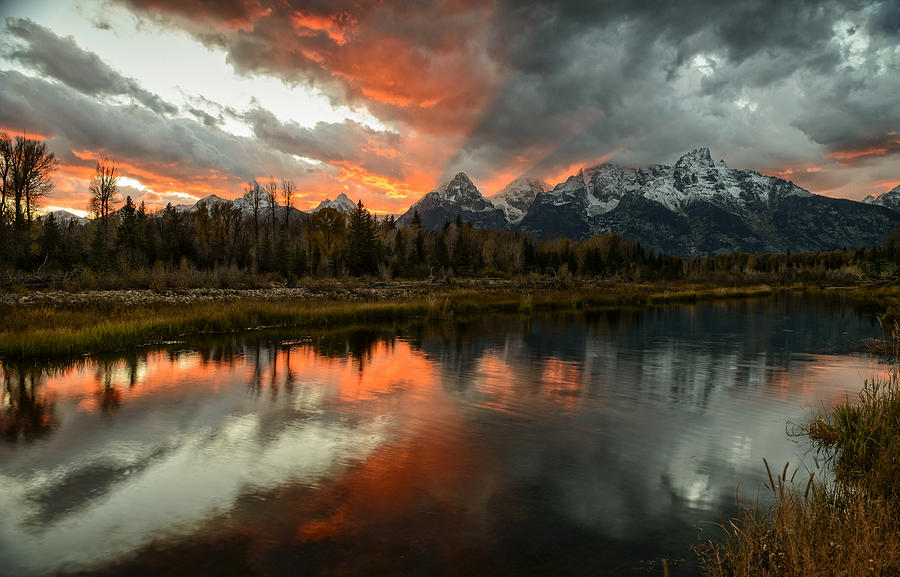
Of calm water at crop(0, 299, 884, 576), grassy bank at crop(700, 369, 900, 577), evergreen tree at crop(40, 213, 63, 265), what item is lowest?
calm water at crop(0, 299, 884, 576)

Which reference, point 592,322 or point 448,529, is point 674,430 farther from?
point 592,322

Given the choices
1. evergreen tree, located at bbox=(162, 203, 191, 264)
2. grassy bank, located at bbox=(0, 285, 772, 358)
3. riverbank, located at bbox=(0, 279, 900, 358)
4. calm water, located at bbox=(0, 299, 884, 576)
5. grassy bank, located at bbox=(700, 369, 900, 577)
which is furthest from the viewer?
evergreen tree, located at bbox=(162, 203, 191, 264)

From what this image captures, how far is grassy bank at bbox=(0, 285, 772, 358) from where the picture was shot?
2111 centimetres

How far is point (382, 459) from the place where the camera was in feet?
35.0

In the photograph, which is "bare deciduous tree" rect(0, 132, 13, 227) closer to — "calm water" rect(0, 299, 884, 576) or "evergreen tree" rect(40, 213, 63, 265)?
"evergreen tree" rect(40, 213, 63, 265)

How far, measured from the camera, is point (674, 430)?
520 inches

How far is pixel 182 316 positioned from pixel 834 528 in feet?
99.4

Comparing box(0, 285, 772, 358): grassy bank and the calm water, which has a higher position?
box(0, 285, 772, 358): grassy bank

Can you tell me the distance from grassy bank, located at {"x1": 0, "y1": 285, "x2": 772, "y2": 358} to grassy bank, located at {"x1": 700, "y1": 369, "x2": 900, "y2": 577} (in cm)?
A: 2532

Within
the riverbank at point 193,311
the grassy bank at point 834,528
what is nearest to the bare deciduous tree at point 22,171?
the riverbank at point 193,311

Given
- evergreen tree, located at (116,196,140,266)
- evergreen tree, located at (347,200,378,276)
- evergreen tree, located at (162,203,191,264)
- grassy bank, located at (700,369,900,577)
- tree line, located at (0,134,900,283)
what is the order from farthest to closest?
evergreen tree, located at (347,200,378,276), evergreen tree, located at (162,203,191,264), evergreen tree, located at (116,196,140,266), tree line, located at (0,134,900,283), grassy bank, located at (700,369,900,577)

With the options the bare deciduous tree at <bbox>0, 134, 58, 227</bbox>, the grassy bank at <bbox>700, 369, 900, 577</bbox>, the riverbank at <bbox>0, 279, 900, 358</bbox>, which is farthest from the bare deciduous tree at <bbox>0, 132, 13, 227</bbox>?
the grassy bank at <bbox>700, 369, 900, 577</bbox>

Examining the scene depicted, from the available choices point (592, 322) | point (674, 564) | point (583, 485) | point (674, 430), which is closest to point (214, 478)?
point (583, 485)

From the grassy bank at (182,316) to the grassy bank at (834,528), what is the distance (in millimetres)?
25317
